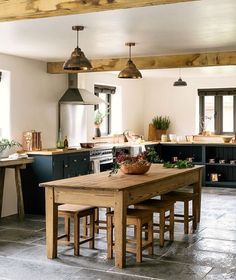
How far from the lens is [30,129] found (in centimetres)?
802

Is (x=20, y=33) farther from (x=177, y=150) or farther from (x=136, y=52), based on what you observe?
(x=177, y=150)

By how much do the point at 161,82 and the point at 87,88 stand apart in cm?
300

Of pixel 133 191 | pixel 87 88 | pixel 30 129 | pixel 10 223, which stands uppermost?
pixel 87 88

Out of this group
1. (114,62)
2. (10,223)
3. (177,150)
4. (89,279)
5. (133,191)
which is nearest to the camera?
(89,279)

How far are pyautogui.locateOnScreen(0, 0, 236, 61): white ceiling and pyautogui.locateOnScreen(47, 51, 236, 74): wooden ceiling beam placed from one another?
0.17 m

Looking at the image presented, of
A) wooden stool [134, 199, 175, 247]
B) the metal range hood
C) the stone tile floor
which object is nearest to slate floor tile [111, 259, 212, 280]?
the stone tile floor

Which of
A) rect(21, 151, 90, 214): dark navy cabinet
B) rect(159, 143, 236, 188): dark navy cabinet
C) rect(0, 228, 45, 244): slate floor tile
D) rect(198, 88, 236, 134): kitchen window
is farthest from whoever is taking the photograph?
rect(198, 88, 236, 134): kitchen window

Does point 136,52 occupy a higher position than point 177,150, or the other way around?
point 136,52

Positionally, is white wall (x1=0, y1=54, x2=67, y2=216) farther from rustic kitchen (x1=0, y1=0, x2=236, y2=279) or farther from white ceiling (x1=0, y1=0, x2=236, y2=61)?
white ceiling (x1=0, y1=0, x2=236, y2=61)

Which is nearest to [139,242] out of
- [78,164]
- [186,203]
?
[186,203]

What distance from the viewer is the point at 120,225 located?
467cm

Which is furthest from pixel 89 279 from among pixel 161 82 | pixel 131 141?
pixel 161 82

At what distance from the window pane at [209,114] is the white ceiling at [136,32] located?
15.2 ft

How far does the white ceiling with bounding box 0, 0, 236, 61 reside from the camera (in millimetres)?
4676
